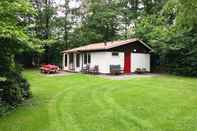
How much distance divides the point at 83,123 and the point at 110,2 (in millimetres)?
34859

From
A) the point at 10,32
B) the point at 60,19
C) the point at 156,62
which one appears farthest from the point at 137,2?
the point at 10,32

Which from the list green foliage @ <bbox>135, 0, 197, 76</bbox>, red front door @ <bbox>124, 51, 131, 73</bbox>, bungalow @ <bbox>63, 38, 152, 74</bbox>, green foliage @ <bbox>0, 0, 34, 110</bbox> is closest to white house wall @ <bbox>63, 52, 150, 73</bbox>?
bungalow @ <bbox>63, 38, 152, 74</bbox>

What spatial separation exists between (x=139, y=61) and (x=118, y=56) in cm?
269

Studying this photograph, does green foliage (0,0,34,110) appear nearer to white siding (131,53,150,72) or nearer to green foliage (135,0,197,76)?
green foliage (135,0,197,76)

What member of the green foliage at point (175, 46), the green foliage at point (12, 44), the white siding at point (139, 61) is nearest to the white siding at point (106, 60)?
the white siding at point (139, 61)

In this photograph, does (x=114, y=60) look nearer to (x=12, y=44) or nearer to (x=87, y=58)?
(x=87, y=58)

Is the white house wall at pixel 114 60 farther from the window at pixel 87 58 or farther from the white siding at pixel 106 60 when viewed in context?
the window at pixel 87 58

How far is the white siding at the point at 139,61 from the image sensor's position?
26.0 m

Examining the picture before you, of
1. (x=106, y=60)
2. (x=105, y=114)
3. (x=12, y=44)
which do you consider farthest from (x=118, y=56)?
(x=105, y=114)

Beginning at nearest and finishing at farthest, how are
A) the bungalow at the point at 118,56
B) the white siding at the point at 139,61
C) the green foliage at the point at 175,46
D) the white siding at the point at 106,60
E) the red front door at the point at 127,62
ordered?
the green foliage at the point at 175,46 < the white siding at the point at 106,60 < the bungalow at the point at 118,56 < the red front door at the point at 127,62 < the white siding at the point at 139,61

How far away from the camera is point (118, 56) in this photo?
24859 millimetres

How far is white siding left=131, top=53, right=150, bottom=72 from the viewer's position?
85.2 ft

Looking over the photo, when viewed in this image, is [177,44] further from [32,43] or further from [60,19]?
[60,19]

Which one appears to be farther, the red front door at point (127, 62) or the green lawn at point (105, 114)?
the red front door at point (127, 62)
